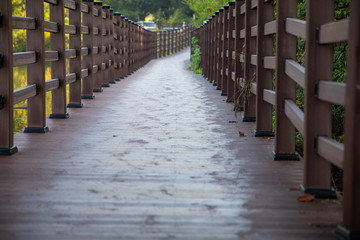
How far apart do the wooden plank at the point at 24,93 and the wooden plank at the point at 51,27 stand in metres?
0.74

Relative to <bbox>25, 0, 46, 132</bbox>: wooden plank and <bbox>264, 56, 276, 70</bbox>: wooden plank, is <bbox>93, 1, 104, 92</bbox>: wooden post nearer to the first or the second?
<bbox>25, 0, 46, 132</bbox>: wooden plank

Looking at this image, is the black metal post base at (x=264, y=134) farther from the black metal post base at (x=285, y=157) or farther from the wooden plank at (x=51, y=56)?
the wooden plank at (x=51, y=56)

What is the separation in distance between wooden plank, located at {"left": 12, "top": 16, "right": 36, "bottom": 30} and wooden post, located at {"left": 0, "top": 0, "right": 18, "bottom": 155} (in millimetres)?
282

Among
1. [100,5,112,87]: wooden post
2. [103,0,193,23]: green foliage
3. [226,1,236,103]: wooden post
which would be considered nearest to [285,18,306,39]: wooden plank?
[226,1,236,103]: wooden post

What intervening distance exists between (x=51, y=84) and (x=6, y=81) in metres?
1.58

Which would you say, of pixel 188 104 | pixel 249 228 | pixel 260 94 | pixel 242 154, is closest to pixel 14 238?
pixel 249 228

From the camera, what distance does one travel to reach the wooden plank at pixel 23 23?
4.26 m

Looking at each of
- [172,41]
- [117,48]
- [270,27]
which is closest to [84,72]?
[270,27]

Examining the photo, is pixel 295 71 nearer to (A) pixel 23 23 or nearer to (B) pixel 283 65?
(B) pixel 283 65

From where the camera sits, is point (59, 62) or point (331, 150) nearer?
point (331, 150)

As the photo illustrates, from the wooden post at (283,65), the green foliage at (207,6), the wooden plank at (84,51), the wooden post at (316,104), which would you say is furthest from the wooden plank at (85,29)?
the green foliage at (207,6)

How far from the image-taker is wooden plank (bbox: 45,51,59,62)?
5391 mm

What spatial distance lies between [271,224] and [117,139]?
2.44 m

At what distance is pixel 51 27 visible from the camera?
5.52 metres
